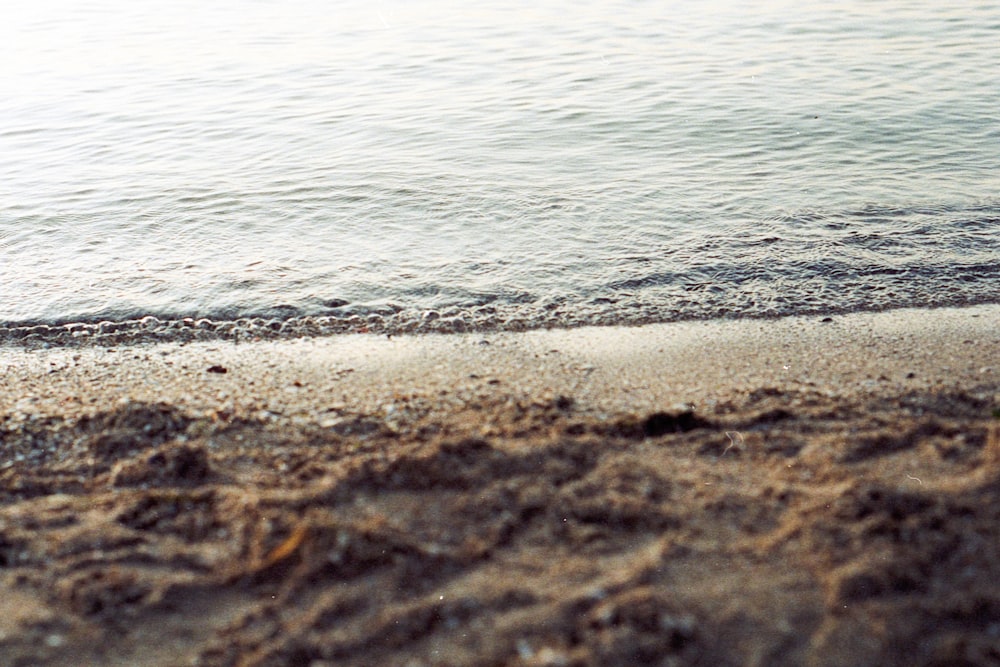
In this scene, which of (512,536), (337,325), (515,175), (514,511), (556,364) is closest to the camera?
(512,536)

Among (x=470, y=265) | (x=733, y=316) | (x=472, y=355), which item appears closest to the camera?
(x=472, y=355)

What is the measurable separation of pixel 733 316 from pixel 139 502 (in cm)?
280

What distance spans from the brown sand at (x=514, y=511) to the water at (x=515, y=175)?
0.91 meters

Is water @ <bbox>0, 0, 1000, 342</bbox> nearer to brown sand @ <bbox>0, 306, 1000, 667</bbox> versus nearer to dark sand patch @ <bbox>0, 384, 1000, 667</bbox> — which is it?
brown sand @ <bbox>0, 306, 1000, 667</bbox>

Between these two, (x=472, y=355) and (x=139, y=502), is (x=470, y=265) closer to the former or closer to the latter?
(x=472, y=355)

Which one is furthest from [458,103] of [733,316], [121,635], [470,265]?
[121,635]

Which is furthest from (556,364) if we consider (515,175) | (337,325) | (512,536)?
(515,175)

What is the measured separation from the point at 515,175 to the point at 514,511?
15.3 ft

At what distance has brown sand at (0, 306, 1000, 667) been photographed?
226 cm

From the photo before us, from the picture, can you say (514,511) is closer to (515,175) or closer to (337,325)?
(337,325)

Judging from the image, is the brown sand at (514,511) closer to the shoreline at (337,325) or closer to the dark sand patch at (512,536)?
the dark sand patch at (512,536)

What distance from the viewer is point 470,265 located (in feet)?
17.3

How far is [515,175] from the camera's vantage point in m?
7.07

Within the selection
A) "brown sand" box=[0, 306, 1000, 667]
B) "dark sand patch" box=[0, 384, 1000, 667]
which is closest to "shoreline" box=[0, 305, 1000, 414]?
"brown sand" box=[0, 306, 1000, 667]
